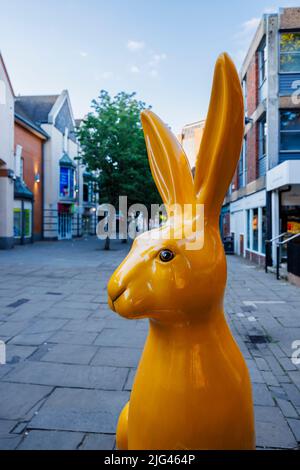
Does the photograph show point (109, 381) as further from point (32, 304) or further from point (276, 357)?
point (32, 304)

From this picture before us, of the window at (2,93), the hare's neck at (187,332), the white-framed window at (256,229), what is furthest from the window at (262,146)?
the window at (2,93)

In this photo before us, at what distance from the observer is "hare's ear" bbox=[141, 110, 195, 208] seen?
1.57 metres

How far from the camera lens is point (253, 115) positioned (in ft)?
47.5

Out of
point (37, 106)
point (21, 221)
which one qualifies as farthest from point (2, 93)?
point (37, 106)

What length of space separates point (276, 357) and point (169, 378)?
3102 millimetres

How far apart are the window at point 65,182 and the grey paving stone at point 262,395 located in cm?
2905

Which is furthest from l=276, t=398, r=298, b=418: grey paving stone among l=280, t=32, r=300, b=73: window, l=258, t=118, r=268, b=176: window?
l=280, t=32, r=300, b=73: window

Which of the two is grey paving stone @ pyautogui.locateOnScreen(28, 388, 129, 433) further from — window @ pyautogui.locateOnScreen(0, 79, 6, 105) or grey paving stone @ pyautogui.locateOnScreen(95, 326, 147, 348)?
window @ pyautogui.locateOnScreen(0, 79, 6, 105)

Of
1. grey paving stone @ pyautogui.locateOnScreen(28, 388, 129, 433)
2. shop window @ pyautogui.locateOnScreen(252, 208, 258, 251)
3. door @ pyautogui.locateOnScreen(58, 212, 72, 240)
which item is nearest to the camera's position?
grey paving stone @ pyautogui.locateOnScreen(28, 388, 129, 433)

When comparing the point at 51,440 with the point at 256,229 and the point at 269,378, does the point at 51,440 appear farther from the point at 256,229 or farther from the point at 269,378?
the point at 256,229

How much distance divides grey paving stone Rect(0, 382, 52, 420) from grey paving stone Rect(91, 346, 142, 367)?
2.62 feet

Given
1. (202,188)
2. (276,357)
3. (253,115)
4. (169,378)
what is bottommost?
(276,357)

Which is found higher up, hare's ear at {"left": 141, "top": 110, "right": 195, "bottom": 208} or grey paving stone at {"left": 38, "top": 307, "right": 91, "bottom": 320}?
hare's ear at {"left": 141, "top": 110, "right": 195, "bottom": 208}

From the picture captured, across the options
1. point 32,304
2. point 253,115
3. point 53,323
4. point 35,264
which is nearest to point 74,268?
point 35,264
